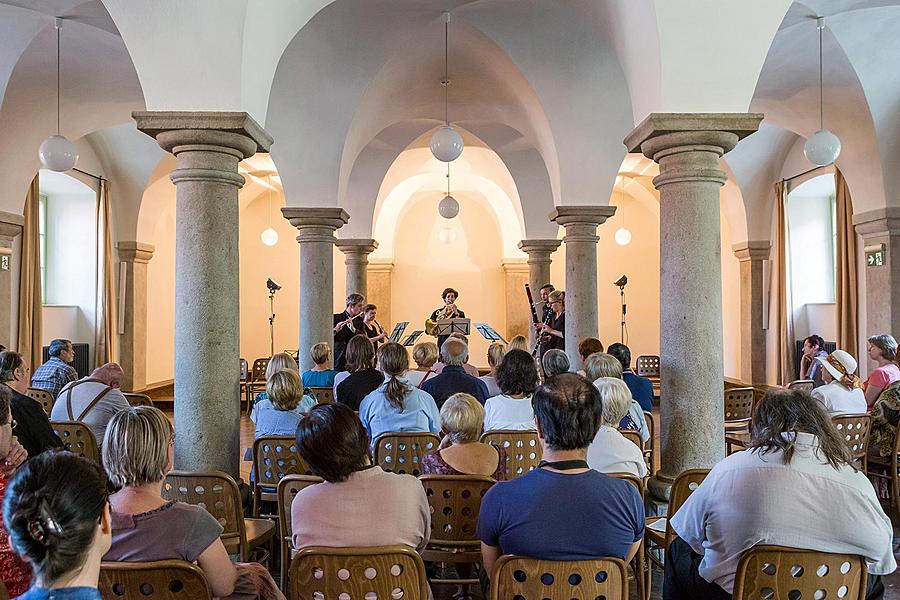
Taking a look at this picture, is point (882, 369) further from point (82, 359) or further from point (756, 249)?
point (82, 359)

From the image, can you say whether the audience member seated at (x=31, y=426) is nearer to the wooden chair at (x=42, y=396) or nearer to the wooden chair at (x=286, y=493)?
the wooden chair at (x=286, y=493)

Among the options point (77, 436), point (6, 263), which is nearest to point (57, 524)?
point (77, 436)

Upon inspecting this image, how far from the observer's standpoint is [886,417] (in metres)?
5.16

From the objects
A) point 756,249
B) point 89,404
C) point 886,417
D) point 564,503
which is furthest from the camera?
point 756,249

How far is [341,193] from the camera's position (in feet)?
27.7

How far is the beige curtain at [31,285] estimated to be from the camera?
1000 centimetres

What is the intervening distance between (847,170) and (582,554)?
8.49 metres

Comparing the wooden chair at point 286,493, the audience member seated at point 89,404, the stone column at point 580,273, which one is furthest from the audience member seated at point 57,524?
the stone column at point 580,273

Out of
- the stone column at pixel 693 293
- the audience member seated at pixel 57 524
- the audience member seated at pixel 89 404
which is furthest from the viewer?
the audience member seated at pixel 89 404

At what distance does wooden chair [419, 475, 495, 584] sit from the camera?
2.85 meters

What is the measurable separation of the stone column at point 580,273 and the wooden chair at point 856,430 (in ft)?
12.1

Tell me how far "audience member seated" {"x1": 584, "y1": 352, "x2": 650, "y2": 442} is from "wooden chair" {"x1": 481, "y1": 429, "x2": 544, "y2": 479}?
79cm

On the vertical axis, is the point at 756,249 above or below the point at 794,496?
above

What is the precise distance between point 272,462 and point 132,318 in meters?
9.90
